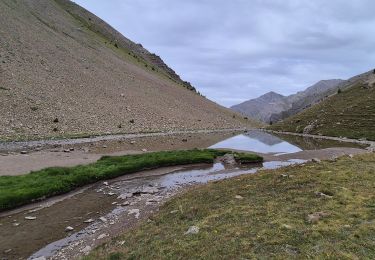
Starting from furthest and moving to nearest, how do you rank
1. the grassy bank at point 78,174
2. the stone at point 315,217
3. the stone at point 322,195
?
the grassy bank at point 78,174 → the stone at point 322,195 → the stone at point 315,217

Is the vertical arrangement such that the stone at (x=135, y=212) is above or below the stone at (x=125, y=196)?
below

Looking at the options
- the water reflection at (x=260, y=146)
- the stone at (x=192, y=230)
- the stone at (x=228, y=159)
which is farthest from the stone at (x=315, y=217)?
the water reflection at (x=260, y=146)

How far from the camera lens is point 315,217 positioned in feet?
48.8

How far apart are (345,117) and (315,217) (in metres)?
76.9

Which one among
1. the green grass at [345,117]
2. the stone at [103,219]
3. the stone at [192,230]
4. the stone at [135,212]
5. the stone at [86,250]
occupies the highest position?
the green grass at [345,117]

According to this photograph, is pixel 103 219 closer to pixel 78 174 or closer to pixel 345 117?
pixel 78 174

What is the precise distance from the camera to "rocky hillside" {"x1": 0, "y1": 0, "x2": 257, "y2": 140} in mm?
56247

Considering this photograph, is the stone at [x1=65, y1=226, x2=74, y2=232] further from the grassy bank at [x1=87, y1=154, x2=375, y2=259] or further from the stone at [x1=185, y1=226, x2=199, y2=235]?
the stone at [x1=185, y1=226, x2=199, y2=235]

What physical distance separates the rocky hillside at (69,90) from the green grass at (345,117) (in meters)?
22.2

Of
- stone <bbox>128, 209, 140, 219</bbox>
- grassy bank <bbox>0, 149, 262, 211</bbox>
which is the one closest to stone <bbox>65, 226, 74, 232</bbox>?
stone <bbox>128, 209, 140, 219</bbox>

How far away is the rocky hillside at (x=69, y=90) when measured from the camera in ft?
185

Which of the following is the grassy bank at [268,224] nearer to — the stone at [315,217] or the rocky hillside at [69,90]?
the stone at [315,217]

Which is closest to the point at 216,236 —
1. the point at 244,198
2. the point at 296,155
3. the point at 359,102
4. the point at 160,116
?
the point at 244,198

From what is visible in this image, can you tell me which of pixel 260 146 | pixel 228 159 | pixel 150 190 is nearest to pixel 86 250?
pixel 150 190
